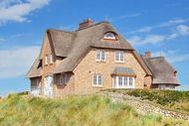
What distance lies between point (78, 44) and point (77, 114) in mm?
32865

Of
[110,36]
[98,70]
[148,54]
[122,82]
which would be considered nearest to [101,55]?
[98,70]

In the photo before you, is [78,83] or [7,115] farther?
[78,83]

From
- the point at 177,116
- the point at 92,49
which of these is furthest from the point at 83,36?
the point at 177,116

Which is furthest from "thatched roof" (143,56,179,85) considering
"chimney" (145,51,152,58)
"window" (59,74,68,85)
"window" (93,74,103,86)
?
"window" (59,74,68,85)

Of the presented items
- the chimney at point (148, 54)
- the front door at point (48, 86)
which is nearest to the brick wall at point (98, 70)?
the front door at point (48, 86)

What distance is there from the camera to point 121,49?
186 ft

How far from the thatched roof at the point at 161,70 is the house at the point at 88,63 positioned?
365 centimetres

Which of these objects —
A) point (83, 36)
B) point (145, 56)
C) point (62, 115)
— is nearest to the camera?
point (62, 115)

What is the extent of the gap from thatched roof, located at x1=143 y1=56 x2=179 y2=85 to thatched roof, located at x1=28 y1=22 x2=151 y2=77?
641 centimetres

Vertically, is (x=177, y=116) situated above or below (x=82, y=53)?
below

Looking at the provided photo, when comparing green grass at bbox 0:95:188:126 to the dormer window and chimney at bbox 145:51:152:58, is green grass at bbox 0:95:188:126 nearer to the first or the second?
the dormer window

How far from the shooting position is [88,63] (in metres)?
54.8

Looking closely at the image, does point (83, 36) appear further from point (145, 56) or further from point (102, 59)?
point (145, 56)

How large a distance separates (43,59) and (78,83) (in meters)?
9.41
